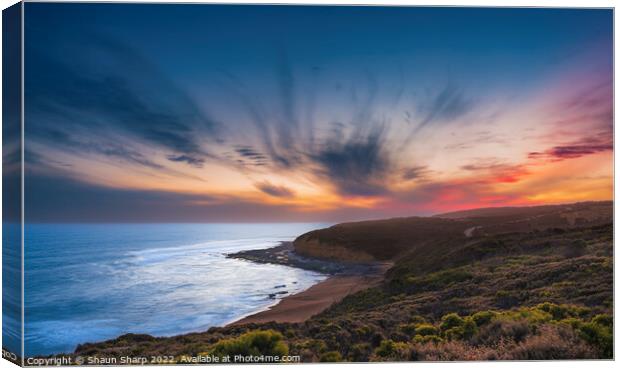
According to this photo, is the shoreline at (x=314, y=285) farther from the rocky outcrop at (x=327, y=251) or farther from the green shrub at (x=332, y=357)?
the green shrub at (x=332, y=357)

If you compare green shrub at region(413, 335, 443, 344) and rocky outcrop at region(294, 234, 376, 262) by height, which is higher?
rocky outcrop at region(294, 234, 376, 262)

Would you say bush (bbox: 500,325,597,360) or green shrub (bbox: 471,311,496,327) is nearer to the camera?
bush (bbox: 500,325,597,360)

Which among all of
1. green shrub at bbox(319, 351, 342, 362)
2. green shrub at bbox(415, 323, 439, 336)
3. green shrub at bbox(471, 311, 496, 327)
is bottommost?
green shrub at bbox(319, 351, 342, 362)

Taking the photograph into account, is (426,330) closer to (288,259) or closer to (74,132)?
(288,259)

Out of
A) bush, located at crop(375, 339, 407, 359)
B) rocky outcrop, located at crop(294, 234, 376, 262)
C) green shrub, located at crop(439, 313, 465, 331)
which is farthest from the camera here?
rocky outcrop, located at crop(294, 234, 376, 262)

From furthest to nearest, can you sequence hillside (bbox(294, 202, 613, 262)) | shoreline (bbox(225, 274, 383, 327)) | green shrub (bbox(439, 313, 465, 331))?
1. hillside (bbox(294, 202, 613, 262))
2. shoreline (bbox(225, 274, 383, 327))
3. green shrub (bbox(439, 313, 465, 331))

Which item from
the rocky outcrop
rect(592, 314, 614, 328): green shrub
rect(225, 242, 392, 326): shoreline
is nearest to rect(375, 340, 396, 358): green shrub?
rect(225, 242, 392, 326): shoreline

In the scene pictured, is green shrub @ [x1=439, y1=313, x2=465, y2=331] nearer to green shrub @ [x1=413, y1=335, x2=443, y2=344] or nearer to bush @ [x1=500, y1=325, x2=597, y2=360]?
green shrub @ [x1=413, y1=335, x2=443, y2=344]

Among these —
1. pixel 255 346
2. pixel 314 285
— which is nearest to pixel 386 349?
pixel 255 346
